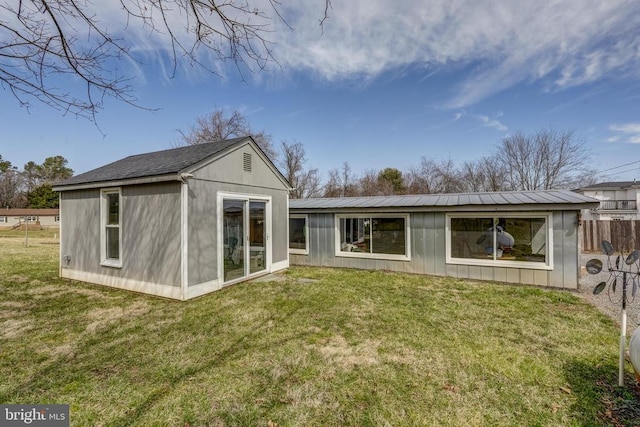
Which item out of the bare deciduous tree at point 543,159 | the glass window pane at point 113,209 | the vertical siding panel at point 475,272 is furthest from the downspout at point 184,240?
the bare deciduous tree at point 543,159

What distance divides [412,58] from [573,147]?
22.7m

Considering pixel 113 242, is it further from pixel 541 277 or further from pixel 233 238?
pixel 541 277

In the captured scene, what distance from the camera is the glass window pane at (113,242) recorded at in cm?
637

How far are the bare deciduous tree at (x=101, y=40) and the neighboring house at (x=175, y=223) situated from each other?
8.97 ft

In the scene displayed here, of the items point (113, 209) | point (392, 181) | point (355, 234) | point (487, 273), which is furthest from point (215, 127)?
point (487, 273)

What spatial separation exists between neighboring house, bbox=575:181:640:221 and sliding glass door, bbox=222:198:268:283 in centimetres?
3105

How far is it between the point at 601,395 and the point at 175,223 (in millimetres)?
6362

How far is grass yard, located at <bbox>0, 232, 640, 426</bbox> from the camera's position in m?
2.35

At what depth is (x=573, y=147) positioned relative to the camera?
2353cm

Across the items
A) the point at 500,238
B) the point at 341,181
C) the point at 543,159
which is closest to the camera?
the point at 500,238

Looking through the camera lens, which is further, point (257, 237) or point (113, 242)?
point (257, 237)

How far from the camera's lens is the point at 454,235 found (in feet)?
25.5

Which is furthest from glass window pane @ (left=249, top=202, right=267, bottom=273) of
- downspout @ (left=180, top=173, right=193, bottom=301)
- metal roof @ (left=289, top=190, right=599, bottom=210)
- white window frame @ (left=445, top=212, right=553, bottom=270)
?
white window frame @ (left=445, top=212, right=553, bottom=270)

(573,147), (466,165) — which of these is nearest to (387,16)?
(466,165)
